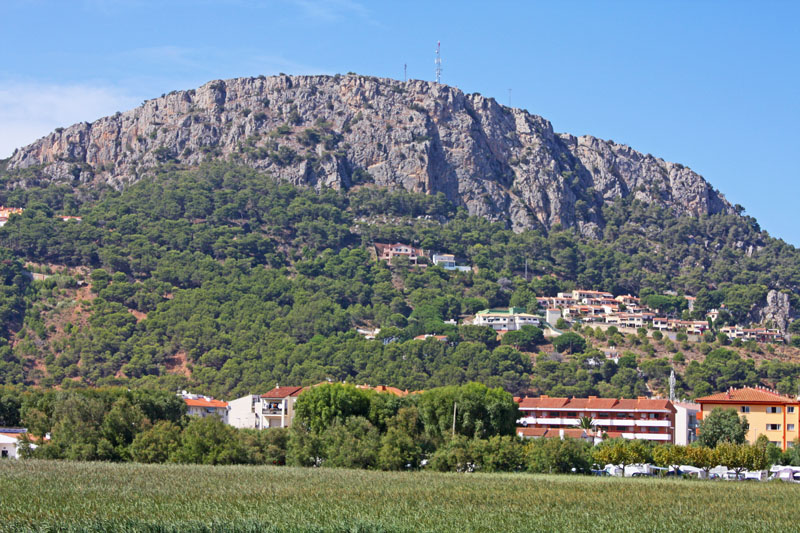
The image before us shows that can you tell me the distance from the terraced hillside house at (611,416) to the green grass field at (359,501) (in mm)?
40614

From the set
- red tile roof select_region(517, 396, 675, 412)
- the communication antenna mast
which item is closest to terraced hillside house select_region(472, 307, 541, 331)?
the communication antenna mast

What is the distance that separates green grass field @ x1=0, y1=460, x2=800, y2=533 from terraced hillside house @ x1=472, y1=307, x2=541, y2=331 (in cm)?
11436

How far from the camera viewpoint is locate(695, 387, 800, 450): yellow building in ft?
315

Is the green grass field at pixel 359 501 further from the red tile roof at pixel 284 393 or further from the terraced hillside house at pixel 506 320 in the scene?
the terraced hillside house at pixel 506 320

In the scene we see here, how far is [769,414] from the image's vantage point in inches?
3829

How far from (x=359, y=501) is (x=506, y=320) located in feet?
441

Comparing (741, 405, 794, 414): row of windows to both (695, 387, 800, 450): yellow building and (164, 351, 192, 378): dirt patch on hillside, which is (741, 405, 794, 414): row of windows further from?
(164, 351, 192, 378): dirt patch on hillside

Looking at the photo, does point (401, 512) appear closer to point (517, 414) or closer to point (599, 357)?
point (517, 414)

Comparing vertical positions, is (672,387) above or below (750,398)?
above

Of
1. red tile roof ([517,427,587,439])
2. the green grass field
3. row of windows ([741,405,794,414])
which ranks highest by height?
row of windows ([741,405,794,414])

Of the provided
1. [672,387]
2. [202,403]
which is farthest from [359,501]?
[672,387]

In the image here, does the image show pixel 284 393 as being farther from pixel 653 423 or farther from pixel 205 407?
pixel 653 423

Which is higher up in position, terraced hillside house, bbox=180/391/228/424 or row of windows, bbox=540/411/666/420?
row of windows, bbox=540/411/666/420

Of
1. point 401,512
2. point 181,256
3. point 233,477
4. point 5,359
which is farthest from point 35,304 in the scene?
point 401,512
